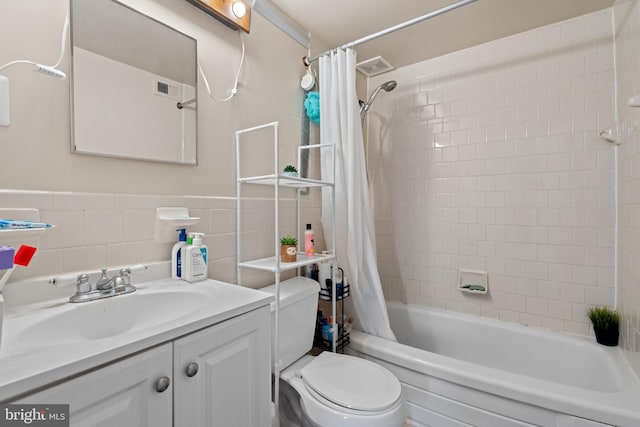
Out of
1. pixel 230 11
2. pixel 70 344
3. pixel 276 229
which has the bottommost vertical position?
pixel 70 344

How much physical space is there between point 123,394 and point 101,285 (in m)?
0.47

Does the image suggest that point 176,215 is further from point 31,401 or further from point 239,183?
point 31,401

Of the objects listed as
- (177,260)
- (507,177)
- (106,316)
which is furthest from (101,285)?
(507,177)

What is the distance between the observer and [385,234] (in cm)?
249

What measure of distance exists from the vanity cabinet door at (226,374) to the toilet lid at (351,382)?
0.31 metres

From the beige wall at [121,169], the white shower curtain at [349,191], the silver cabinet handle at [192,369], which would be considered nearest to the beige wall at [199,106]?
the beige wall at [121,169]

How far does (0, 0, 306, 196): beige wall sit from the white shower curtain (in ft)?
0.73

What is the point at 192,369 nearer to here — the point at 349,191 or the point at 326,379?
the point at 326,379

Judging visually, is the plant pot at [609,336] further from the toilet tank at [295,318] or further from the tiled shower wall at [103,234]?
the tiled shower wall at [103,234]

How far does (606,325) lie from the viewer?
163cm

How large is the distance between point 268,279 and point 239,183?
55cm

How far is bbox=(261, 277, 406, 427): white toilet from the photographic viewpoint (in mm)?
1130

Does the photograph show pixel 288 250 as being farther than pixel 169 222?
Yes

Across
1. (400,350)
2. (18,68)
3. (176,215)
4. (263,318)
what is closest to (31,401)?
(263,318)
